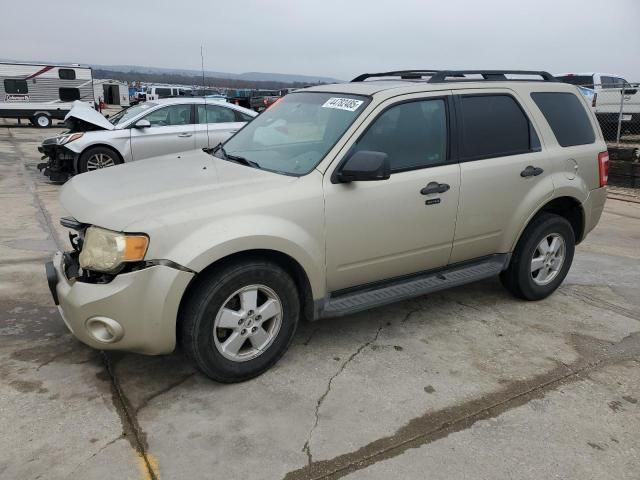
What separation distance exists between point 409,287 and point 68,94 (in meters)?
25.6

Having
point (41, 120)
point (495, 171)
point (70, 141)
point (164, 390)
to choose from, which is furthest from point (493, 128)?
point (41, 120)

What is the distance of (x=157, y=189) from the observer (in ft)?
10.4

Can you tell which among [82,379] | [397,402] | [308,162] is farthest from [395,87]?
[82,379]

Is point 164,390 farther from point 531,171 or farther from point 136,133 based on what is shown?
point 136,133

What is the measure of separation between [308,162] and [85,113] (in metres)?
7.60

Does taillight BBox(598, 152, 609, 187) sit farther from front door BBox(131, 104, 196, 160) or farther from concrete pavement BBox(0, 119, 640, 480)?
front door BBox(131, 104, 196, 160)

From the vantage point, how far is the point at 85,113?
9.56 m

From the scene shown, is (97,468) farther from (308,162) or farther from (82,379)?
(308,162)

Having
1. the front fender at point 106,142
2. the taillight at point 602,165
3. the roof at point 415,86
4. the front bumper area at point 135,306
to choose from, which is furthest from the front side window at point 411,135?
the front fender at point 106,142

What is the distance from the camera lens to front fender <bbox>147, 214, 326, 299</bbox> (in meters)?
2.81

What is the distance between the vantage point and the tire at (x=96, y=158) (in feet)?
30.8

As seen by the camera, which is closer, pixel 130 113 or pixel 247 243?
pixel 247 243

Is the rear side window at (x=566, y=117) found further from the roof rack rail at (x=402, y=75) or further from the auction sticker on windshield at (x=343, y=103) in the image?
the auction sticker on windshield at (x=343, y=103)

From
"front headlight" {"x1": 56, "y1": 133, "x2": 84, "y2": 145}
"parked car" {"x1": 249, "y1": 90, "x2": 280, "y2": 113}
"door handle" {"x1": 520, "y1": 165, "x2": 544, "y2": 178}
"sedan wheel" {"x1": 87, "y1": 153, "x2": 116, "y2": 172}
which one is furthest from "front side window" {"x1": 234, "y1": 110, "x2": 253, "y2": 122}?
"parked car" {"x1": 249, "y1": 90, "x2": 280, "y2": 113}
